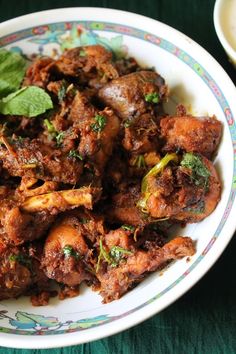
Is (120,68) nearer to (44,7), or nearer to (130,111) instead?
(130,111)

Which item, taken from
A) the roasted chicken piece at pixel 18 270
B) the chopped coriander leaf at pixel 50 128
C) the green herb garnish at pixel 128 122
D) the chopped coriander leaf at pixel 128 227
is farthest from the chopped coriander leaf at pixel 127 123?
the roasted chicken piece at pixel 18 270

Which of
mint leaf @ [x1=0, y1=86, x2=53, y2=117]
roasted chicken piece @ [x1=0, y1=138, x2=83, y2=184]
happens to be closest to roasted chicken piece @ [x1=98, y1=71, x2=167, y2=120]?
mint leaf @ [x1=0, y1=86, x2=53, y2=117]

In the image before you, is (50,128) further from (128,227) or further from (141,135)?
(128,227)

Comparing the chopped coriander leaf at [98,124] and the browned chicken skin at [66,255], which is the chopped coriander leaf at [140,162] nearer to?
the chopped coriander leaf at [98,124]

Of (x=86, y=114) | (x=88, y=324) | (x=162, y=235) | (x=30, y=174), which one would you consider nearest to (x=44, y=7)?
(x=86, y=114)

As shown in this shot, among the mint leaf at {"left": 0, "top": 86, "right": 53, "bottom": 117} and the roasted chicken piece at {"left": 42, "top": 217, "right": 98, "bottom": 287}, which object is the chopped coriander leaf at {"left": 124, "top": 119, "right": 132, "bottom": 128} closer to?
the mint leaf at {"left": 0, "top": 86, "right": 53, "bottom": 117}

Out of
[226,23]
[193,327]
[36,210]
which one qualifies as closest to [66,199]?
[36,210]
